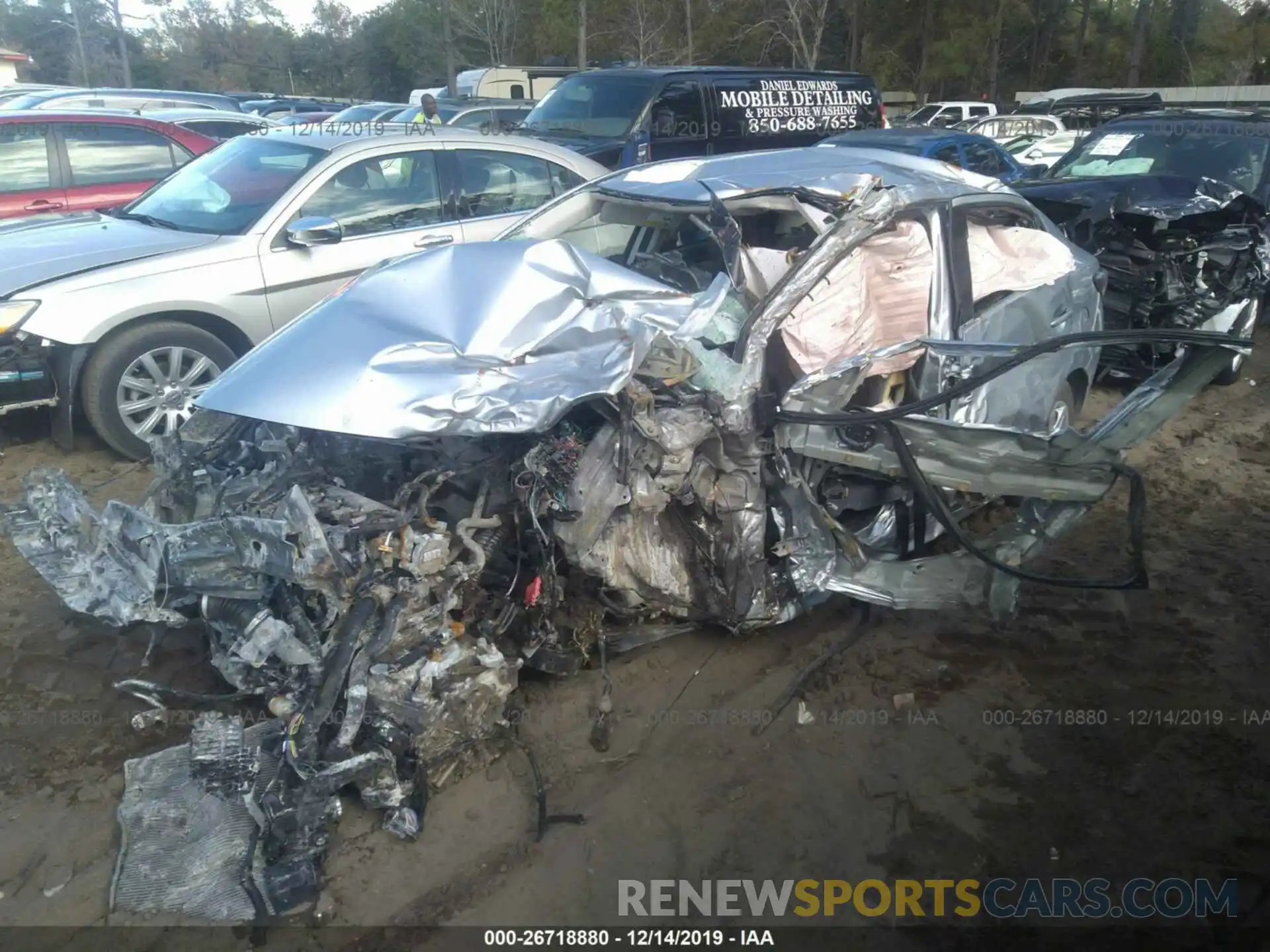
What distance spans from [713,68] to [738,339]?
8168mm

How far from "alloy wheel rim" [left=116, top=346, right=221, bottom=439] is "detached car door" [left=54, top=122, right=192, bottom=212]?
2.80 meters

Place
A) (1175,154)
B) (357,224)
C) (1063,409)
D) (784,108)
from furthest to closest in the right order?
(784,108)
(1175,154)
(357,224)
(1063,409)

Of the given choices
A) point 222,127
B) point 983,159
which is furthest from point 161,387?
point 983,159

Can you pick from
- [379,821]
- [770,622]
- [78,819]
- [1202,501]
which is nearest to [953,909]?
[770,622]

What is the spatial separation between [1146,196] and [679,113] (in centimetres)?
488

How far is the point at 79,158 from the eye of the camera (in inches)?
299

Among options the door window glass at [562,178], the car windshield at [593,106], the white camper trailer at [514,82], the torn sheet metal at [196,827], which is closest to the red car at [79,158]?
the door window glass at [562,178]

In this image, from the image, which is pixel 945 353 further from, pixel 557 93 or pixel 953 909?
pixel 557 93

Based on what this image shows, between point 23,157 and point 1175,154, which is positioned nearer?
point 23,157

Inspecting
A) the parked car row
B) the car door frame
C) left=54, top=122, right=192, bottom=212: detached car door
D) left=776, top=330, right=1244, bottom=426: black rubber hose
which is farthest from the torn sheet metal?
left=54, top=122, right=192, bottom=212: detached car door

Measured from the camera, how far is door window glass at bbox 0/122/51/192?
7.33 metres

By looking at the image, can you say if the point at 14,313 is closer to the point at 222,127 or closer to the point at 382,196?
the point at 382,196

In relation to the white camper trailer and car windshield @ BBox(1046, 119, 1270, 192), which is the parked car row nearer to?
car windshield @ BBox(1046, 119, 1270, 192)

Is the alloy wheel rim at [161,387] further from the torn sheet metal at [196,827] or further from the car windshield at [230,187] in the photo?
the torn sheet metal at [196,827]
